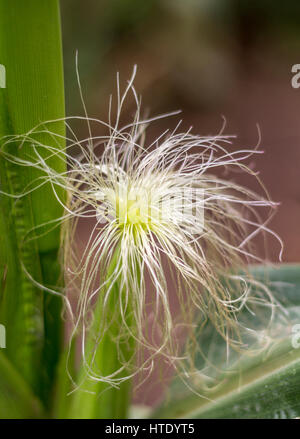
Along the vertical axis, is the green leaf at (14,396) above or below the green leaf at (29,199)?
below

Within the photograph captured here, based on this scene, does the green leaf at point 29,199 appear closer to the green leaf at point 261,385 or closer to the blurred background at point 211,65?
the green leaf at point 261,385

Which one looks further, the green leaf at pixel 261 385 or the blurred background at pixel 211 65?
the blurred background at pixel 211 65

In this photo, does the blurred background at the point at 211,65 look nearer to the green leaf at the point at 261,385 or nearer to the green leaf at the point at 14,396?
the green leaf at the point at 261,385

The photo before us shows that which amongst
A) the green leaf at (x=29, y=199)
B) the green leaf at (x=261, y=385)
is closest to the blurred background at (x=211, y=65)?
the green leaf at (x=261, y=385)

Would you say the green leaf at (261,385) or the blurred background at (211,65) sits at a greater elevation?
the blurred background at (211,65)

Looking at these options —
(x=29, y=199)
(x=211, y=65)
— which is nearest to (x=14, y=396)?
(x=29, y=199)
